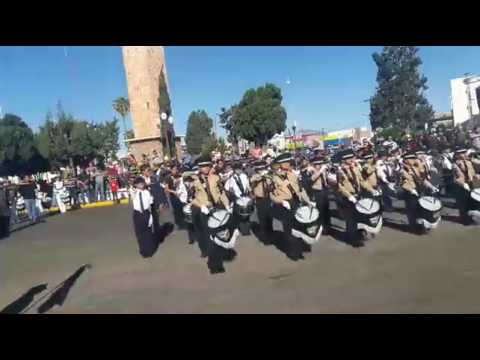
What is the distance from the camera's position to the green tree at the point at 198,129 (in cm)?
337

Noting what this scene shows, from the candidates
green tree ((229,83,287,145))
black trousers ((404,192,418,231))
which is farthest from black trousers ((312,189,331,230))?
green tree ((229,83,287,145))

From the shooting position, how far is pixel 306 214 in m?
3.97

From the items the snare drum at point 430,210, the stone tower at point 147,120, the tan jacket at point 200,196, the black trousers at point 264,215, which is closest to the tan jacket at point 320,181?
the black trousers at point 264,215

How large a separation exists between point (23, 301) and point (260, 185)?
192 centimetres

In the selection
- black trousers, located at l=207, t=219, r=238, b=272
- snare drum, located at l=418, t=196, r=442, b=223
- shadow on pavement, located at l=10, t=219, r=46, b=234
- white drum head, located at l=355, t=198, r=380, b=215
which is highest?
shadow on pavement, located at l=10, t=219, r=46, b=234

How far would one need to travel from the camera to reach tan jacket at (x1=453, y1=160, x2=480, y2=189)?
3771 mm

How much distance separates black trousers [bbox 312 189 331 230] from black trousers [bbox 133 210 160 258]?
4.20ft

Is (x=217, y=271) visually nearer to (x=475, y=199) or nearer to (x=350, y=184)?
(x=350, y=184)

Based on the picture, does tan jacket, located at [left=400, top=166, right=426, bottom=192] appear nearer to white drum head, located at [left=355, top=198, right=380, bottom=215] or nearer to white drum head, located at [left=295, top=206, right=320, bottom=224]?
white drum head, located at [left=355, top=198, right=380, bottom=215]

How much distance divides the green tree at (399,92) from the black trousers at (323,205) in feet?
2.79

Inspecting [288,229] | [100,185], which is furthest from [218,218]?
[100,185]
